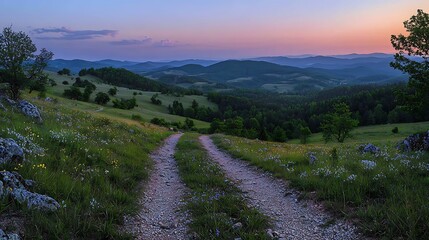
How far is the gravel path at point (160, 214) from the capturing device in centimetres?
641

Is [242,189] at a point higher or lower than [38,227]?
lower

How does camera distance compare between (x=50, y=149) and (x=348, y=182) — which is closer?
(x=348, y=182)

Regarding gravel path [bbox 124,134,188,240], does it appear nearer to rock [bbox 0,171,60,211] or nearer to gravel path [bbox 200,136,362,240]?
rock [bbox 0,171,60,211]

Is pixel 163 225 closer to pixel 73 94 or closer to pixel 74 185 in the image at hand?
pixel 74 185

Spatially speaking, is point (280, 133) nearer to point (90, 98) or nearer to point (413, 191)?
point (90, 98)

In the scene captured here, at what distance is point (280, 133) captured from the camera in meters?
99.3

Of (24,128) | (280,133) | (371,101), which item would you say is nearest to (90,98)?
(280,133)

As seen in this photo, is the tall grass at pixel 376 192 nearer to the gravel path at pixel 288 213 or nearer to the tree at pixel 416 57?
the gravel path at pixel 288 213

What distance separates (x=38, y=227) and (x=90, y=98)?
10926 centimetres

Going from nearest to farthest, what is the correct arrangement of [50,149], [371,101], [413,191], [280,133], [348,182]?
[413,191] → [348,182] → [50,149] → [280,133] → [371,101]

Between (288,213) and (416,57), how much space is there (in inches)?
742

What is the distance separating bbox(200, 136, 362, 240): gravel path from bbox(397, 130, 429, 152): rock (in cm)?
855

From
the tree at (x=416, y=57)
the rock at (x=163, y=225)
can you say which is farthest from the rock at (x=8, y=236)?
the tree at (x=416, y=57)

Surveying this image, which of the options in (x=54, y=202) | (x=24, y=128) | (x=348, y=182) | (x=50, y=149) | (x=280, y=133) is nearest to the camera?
(x=54, y=202)
